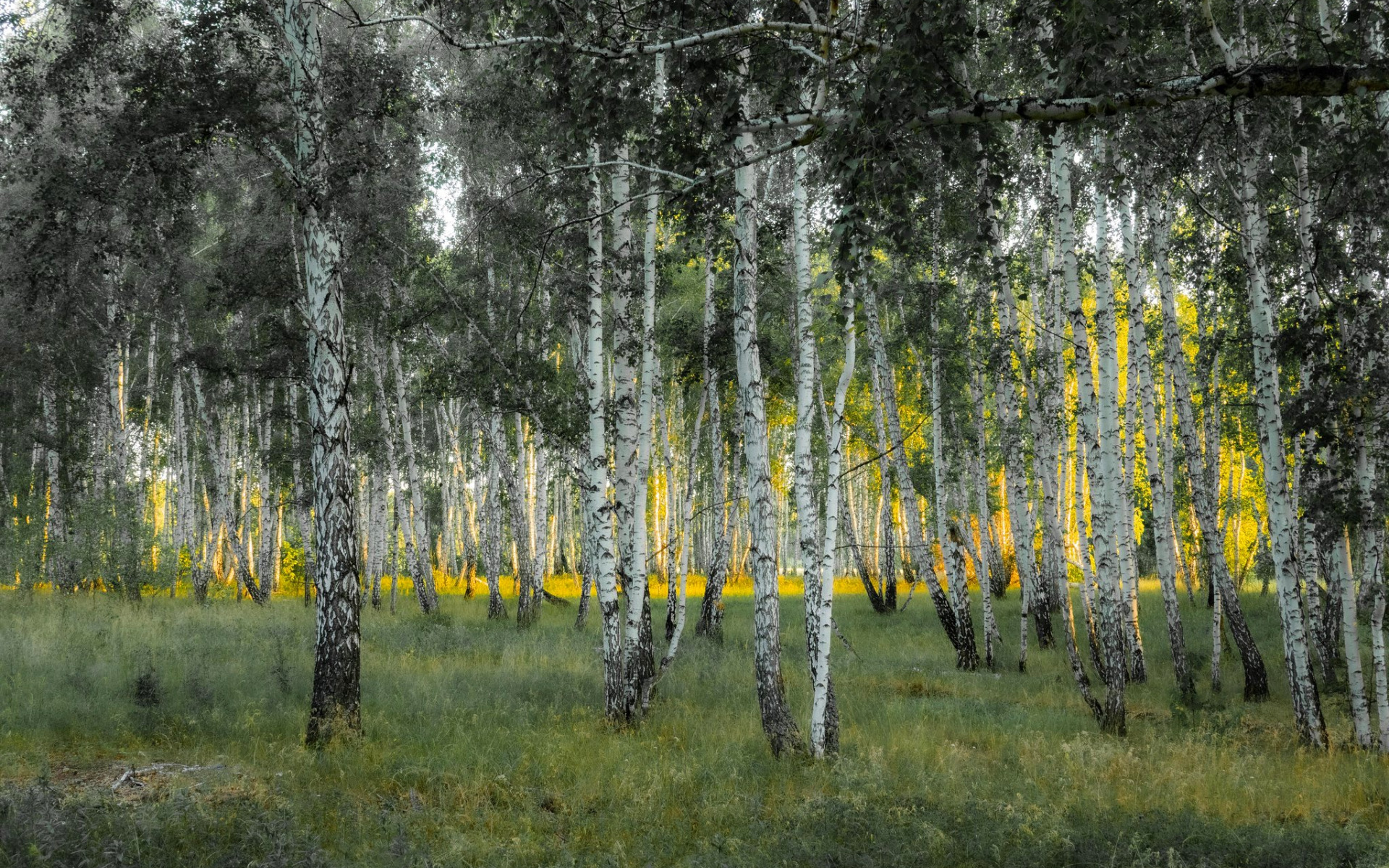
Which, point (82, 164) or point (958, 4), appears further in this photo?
point (82, 164)

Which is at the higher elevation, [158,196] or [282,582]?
[158,196]

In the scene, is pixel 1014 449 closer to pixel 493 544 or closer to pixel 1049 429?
pixel 1049 429

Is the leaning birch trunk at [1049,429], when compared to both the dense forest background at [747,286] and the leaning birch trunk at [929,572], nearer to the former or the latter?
the dense forest background at [747,286]

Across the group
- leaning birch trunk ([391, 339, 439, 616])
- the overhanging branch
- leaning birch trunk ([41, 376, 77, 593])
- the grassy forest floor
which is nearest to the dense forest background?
the overhanging branch

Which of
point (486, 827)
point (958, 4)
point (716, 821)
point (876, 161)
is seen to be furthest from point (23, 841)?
point (958, 4)

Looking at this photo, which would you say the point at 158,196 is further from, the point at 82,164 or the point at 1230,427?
the point at 1230,427

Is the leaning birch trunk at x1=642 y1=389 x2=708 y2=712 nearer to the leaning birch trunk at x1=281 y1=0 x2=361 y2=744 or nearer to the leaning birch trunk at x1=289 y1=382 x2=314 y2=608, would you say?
the leaning birch trunk at x1=281 y1=0 x2=361 y2=744

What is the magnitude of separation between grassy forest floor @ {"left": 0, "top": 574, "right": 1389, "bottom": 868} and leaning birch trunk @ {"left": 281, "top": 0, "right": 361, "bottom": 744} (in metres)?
0.79

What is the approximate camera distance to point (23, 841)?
4.53 metres

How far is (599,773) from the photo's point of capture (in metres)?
7.34

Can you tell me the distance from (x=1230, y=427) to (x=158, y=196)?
21.2 m

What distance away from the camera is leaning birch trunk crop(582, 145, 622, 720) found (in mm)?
9211

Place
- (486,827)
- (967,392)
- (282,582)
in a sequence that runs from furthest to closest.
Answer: (282,582) < (967,392) < (486,827)

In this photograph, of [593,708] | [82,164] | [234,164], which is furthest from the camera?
[234,164]
